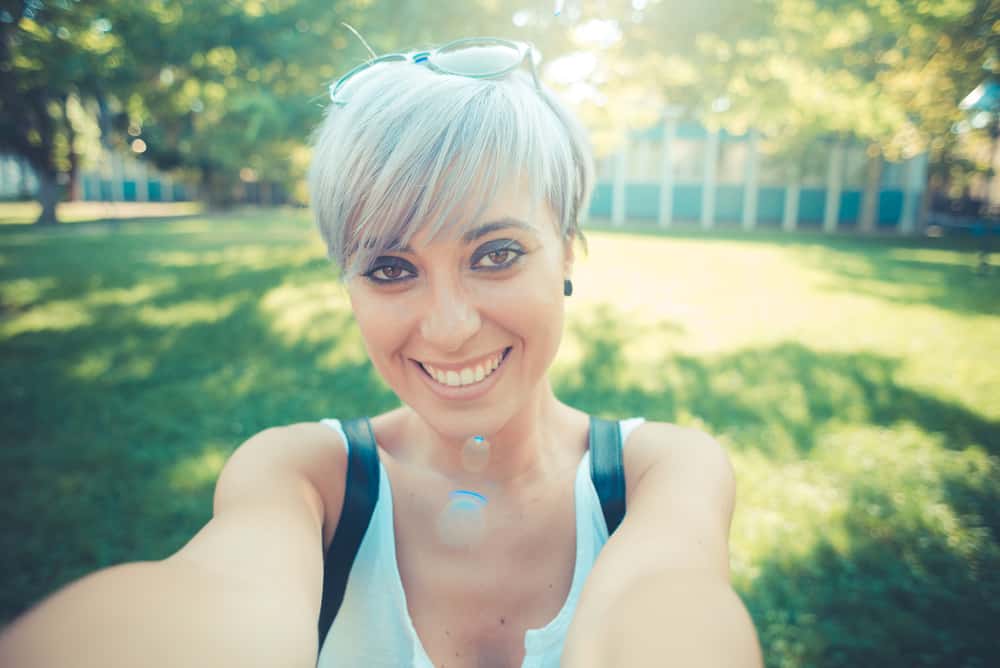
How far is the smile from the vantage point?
1385mm

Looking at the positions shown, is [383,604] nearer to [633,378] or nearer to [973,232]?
[633,378]

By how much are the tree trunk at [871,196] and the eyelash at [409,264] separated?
29188 millimetres

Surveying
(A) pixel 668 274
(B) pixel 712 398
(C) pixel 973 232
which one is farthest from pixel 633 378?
(C) pixel 973 232

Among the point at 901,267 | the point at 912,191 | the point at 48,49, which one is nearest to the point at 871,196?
the point at 912,191

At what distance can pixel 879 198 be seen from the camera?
2839 cm

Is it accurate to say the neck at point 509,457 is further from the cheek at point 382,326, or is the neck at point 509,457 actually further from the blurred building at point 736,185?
the blurred building at point 736,185

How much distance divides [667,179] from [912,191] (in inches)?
453

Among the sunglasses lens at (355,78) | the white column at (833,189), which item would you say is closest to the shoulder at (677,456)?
the sunglasses lens at (355,78)

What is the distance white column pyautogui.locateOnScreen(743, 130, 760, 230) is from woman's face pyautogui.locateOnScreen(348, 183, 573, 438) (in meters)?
29.9

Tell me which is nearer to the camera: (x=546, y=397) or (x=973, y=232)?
(x=546, y=397)

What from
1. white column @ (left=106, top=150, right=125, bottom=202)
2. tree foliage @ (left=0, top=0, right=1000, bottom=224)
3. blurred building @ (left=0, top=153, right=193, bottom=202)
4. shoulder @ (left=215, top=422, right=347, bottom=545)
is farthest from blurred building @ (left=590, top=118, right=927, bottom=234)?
white column @ (left=106, top=150, right=125, bottom=202)

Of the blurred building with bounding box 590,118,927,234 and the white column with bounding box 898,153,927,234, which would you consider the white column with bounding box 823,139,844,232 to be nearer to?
the blurred building with bounding box 590,118,927,234

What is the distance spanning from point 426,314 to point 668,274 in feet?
37.1

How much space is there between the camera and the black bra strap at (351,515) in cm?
139
